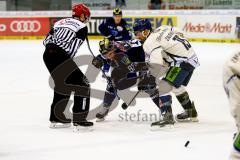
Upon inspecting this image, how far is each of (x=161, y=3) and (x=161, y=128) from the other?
9857 millimetres

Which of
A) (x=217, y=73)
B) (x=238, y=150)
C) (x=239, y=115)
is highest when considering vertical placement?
(x=239, y=115)

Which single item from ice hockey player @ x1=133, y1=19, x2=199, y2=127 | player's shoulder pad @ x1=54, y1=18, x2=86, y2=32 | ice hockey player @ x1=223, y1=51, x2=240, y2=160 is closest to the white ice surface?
ice hockey player @ x1=133, y1=19, x2=199, y2=127

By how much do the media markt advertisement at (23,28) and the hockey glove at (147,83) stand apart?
10.3m

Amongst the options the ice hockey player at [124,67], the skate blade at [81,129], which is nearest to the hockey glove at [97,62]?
the ice hockey player at [124,67]

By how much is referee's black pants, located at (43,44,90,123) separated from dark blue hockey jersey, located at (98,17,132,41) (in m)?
1.30

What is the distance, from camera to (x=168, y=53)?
4980 millimetres

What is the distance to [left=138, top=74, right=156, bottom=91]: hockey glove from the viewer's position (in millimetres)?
5043

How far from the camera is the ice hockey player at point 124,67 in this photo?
201 inches

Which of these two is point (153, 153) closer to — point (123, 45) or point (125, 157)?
point (125, 157)

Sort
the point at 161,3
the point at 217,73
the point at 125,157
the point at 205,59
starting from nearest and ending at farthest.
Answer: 1. the point at 125,157
2. the point at 217,73
3. the point at 205,59
4. the point at 161,3

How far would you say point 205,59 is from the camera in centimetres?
1020

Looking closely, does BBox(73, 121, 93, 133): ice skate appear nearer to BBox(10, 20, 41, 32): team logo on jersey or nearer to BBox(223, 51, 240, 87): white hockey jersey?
BBox(223, 51, 240, 87): white hockey jersey

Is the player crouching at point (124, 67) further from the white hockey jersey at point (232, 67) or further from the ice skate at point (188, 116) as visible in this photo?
the white hockey jersey at point (232, 67)

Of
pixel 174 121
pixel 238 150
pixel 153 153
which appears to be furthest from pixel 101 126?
pixel 238 150
